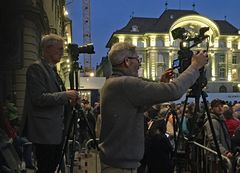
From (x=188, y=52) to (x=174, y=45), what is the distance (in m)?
91.5

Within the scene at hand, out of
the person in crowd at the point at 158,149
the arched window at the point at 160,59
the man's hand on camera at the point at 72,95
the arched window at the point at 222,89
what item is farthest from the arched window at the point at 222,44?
the man's hand on camera at the point at 72,95

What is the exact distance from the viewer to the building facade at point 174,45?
94.1 m

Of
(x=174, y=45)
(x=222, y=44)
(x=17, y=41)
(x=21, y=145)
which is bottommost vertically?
(x=21, y=145)

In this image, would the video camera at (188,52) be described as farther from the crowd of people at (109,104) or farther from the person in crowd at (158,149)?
the person in crowd at (158,149)

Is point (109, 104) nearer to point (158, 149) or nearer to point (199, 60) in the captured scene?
point (199, 60)

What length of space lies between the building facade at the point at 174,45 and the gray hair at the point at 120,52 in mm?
88379

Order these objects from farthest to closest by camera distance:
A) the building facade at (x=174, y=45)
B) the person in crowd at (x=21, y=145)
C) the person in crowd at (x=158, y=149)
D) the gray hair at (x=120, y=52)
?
the building facade at (x=174, y=45) → the person in crowd at (x=158, y=149) → the person in crowd at (x=21, y=145) → the gray hair at (x=120, y=52)

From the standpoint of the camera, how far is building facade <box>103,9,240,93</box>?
94.1 meters

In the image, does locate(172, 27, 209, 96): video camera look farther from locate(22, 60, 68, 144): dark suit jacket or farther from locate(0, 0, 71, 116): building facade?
locate(0, 0, 71, 116): building facade

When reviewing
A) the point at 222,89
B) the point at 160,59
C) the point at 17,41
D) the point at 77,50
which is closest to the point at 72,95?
the point at 77,50

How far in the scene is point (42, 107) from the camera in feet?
15.3

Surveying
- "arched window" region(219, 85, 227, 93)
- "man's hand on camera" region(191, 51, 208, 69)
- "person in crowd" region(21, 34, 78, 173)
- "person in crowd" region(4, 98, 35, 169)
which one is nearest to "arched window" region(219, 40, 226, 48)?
"arched window" region(219, 85, 227, 93)

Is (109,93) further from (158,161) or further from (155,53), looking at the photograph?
(155,53)

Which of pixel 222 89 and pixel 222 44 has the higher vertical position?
pixel 222 44
